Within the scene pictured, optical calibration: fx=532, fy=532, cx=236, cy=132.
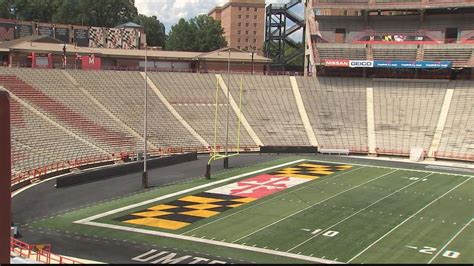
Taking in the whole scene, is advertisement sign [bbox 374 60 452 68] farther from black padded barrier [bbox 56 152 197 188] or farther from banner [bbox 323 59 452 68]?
black padded barrier [bbox 56 152 197 188]

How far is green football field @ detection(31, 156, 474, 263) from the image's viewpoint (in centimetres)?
2067

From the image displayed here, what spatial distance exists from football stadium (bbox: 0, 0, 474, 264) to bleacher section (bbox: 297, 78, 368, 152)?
0.19m

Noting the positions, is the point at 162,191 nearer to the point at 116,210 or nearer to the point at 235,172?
the point at 116,210

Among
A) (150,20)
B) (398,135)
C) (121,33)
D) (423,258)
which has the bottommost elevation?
(423,258)

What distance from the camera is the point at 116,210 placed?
26484 mm

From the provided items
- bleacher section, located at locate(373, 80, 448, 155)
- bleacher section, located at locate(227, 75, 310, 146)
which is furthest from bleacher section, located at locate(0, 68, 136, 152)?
bleacher section, located at locate(373, 80, 448, 155)

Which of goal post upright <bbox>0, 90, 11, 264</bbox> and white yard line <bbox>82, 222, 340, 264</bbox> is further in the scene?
white yard line <bbox>82, 222, 340, 264</bbox>

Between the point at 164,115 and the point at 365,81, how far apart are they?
23.4 m

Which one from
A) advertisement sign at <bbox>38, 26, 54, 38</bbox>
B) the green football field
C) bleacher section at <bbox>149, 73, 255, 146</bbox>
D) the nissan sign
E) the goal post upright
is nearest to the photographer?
the goal post upright

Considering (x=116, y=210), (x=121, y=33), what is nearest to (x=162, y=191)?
(x=116, y=210)

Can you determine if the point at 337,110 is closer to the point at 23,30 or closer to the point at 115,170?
the point at 115,170

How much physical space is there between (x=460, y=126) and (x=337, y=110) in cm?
1180

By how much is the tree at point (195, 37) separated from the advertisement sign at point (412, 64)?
54029 mm

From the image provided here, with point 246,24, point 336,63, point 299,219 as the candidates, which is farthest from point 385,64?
point 246,24
